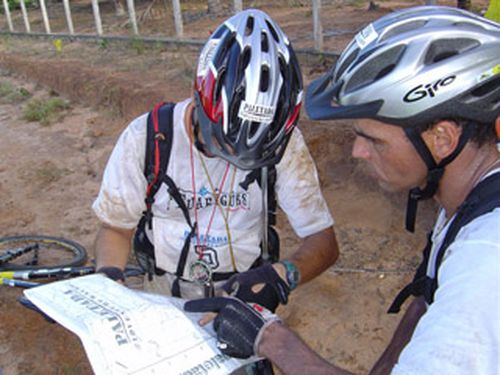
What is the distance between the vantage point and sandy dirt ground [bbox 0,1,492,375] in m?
4.20

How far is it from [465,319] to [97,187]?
658 cm

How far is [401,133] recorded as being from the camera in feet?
5.65

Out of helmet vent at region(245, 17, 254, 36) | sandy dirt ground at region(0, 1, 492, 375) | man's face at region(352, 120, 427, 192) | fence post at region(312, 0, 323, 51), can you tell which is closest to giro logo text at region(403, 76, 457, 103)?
man's face at region(352, 120, 427, 192)

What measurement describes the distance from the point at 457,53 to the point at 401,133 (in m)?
0.30

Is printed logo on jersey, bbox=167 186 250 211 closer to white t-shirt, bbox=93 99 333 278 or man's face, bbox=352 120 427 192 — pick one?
white t-shirt, bbox=93 99 333 278

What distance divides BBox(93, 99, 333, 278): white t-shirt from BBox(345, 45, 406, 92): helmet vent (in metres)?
0.83

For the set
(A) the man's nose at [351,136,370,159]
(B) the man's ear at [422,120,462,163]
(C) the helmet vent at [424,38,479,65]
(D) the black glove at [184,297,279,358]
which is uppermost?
(C) the helmet vent at [424,38,479,65]

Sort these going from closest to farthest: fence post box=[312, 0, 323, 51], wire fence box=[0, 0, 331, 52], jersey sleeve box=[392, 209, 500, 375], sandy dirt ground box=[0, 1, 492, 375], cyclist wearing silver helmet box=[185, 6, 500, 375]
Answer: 1. jersey sleeve box=[392, 209, 500, 375]
2. cyclist wearing silver helmet box=[185, 6, 500, 375]
3. sandy dirt ground box=[0, 1, 492, 375]
4. fence post box=[312, 0, 323, 51]
5. wire fence box=[0, 0, 331, 52]

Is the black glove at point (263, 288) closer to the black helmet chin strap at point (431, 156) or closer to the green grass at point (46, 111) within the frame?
the black helmet chin strap at point (431, 156)

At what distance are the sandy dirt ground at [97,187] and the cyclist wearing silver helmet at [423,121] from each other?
7.42 ft

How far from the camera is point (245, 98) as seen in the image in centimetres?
228

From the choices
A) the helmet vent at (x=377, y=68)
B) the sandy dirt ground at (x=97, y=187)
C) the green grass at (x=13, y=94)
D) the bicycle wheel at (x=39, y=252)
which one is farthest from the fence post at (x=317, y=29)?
the helmet vent at (x=377, y=68)

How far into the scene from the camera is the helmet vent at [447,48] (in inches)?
65.9

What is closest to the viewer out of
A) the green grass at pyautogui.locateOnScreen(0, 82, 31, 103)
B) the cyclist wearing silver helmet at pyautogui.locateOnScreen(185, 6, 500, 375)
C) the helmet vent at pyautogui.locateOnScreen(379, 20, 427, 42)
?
the cyclist wearing silver helmet at pyautogui.locateOnScreen(185, 6, 500, 375)
